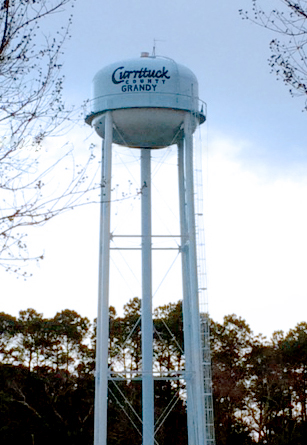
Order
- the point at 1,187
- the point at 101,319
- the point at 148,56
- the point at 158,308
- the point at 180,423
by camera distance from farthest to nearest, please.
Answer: the point at 158,308, the point at 180,423, the point at 148,56, the point at 101,319, the point at 1,187

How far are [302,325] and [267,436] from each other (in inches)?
165

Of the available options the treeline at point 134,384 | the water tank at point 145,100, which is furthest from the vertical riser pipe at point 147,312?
the treeline at point 134,384

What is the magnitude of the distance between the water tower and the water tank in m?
0.02

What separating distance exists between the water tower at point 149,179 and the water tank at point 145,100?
23mm

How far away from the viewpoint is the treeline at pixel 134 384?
1220 inches

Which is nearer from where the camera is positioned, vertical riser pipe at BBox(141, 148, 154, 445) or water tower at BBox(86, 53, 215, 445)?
water tower at BBox(86, 53, 215, 445)

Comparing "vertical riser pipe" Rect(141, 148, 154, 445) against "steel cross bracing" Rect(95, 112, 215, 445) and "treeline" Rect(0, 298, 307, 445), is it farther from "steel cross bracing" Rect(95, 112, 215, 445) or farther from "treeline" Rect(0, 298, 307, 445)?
"treeline" Rect(0, 298, 307, 445)

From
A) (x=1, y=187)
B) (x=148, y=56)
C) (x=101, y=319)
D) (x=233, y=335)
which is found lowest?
(x=1, y=187)

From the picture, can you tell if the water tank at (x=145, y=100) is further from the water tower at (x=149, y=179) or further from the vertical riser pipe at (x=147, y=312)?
the vertical riser pipe at (x=147, y=312)

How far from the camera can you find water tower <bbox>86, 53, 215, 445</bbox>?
65.8ft

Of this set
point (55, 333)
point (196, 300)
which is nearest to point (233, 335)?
point (55, 333)

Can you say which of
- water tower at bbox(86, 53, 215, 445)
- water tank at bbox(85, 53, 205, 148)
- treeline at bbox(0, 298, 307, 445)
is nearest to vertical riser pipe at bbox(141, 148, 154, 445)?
water tower at bbox(86, 53, 215, 445)

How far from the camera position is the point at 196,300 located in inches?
798

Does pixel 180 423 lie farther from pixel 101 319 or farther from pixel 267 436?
pixel 101 319
